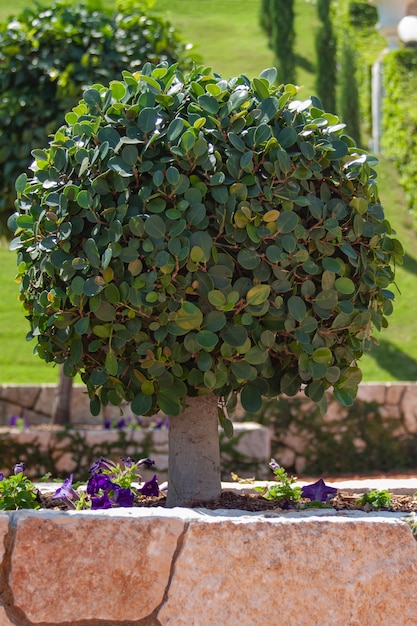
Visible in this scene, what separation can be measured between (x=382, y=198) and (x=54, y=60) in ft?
32.0

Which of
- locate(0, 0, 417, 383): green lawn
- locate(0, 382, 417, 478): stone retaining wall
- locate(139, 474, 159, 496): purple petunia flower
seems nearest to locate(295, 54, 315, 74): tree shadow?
locate(0, 0, 417, 383): green lawn

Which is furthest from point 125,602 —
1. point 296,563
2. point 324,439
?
point 324,439

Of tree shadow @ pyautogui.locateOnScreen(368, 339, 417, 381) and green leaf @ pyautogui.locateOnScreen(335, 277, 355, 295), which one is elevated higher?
green leaf @ pyautogui.locateOnScreen(335, 277, 355, 295)

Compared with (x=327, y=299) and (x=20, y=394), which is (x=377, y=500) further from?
(x=20, y=394)

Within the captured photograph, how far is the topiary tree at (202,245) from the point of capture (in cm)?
261

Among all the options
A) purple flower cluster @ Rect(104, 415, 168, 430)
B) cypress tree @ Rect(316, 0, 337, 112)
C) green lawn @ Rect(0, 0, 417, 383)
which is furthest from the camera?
cypress tree @ Rect(316, 0, 337, 112)

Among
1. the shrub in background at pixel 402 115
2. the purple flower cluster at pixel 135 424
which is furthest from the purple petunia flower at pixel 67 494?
the shrub in background at pixel 402 115

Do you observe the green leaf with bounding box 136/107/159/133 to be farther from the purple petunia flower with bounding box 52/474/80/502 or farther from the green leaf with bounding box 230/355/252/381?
the purple petunia flower with bounding box 52/474/80/502

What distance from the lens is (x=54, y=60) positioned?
652 cm

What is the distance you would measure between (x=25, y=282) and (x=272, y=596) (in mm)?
1342

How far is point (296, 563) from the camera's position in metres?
2.34

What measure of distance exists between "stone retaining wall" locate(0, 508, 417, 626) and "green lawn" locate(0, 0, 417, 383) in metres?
2.14

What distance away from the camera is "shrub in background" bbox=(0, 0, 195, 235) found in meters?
6.42

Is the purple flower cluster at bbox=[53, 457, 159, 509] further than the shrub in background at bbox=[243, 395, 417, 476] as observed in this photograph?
No
